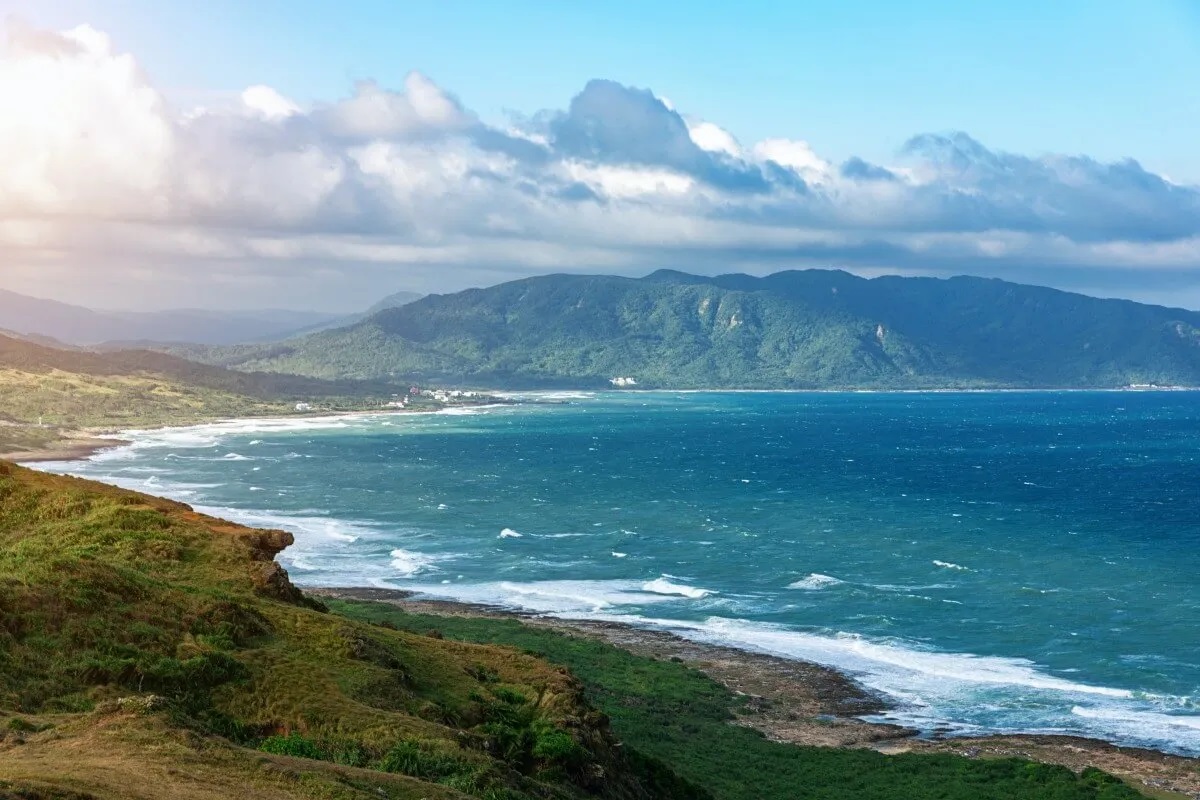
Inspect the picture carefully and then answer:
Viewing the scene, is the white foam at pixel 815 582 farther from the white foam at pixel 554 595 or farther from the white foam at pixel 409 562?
the white foam at pixel 409 562

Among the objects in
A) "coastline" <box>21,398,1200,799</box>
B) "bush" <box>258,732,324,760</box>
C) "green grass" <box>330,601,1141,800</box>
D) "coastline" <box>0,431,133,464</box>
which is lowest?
"coastline" <box>21,398,1200,799</box>

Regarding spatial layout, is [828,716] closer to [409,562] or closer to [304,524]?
[409,562]

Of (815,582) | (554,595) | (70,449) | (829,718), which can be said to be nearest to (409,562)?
(554,595)

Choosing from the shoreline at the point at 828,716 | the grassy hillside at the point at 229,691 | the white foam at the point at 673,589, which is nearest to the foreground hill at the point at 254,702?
the grassy hillside at the point at 229,691

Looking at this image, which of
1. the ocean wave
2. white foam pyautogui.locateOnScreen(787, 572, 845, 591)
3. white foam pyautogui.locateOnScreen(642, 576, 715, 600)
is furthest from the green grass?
the ocean wave

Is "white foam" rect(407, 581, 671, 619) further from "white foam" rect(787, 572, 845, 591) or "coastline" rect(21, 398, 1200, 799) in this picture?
"white foam" rect(787, 572, 845, 591)

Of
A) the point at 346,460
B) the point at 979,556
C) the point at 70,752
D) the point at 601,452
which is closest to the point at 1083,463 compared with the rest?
the point at 601,452
